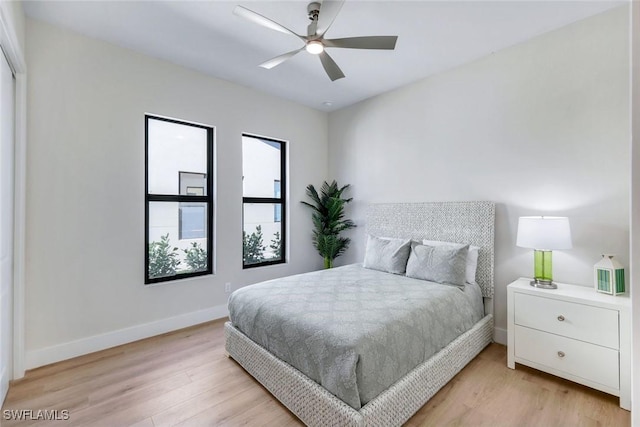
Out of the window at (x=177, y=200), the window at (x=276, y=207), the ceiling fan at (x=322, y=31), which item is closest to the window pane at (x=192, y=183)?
the window at (x=177, y=200)

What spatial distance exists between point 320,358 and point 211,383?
105cm

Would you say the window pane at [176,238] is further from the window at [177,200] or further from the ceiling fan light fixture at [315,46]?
the ceiling fan light fixture at [315,46]

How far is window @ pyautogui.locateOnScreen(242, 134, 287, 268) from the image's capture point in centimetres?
393

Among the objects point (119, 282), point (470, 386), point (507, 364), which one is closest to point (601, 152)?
point (507, 364)

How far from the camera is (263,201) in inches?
161

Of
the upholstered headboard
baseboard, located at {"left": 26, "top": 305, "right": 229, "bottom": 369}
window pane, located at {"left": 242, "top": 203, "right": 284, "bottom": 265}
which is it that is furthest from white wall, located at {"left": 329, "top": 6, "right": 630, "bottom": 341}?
baseboard, located at {"left": 26, "top": 305, "right": 229, "bottom": 369}

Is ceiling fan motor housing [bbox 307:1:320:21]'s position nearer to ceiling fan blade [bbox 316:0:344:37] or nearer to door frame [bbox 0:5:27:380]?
ceiling fan blade [bbox 316:0:344:37]

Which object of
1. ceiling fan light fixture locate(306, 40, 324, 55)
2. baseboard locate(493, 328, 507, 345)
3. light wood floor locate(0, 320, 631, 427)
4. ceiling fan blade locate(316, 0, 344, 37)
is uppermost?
ceiling fan blade locate(316, 0, 344, 37)

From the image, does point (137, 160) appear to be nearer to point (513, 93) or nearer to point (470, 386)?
point (470, 386)

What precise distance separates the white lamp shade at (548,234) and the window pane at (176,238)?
3.26m

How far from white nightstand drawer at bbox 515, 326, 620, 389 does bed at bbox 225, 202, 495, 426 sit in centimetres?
37

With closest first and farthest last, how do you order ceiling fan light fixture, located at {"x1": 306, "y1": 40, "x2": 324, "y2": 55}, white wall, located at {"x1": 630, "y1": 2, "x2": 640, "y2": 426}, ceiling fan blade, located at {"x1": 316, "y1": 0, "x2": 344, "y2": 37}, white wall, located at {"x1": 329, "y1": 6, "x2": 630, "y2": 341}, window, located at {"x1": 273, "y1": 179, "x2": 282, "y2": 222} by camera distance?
white wall, located at {"x1": 630, "y1": 2, "x2": 640, "y2": 426}
ceiling fan blade, located at {"x1": 316, "y1": 0, "x2": 344, "y2": 37}
ceiling fan light fixture, located at {"x1": 306, "y1": 40, "x2": 324, "y2": 55}
white wall, located at {"x1": 329, "y1": 6, "x2": 630, "y2": 341}
window, located at {"x1": 273, "y1": 179, "x2": 282, "y2": 222}

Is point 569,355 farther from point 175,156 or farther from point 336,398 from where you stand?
point 175,156

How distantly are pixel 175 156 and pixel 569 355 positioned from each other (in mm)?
3985
